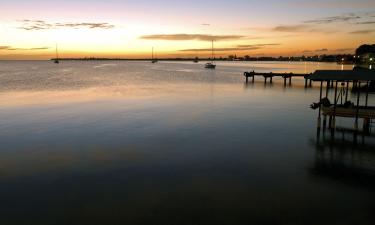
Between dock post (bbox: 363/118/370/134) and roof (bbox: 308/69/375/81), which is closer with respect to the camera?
roof (bbox: 308/69/375/81)

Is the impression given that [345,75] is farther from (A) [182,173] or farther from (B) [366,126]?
(A) [182,173]

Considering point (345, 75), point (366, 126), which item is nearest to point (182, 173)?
point (345, 75)

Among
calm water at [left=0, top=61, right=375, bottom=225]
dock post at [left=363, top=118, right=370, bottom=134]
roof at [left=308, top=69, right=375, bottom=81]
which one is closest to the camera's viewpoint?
calm water at [left=0, top=61, right=375, bottom=225]

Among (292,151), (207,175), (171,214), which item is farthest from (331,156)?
(171,214)

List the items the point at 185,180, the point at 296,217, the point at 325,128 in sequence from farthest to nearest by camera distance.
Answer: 1. the point at 325,128
2. the point at 185,180
3. the point at 296,217

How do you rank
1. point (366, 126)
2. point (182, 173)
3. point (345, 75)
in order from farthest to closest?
point (366, 126) → point (345, 75) → point (182, 173)

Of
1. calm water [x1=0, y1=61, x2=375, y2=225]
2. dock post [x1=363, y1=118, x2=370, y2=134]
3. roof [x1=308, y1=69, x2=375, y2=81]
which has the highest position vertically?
roof [x1=308, y1=69, x2=375, y2=81]

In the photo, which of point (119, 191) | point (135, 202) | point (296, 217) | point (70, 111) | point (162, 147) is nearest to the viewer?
point (296, 217)

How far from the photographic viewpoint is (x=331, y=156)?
1925cm

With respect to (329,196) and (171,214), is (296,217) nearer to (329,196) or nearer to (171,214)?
(329,196)

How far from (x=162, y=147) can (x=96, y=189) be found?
23.5 ft

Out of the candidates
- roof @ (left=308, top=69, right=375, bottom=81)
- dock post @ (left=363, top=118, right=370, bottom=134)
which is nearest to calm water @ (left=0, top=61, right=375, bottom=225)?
dock post @ (left=363, top=118, right=370, bottom=134)

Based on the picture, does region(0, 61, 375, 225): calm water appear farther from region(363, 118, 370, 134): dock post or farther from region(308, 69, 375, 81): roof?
region(308, 69, 375, 81): roof

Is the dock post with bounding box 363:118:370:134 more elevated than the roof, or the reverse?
the roof
